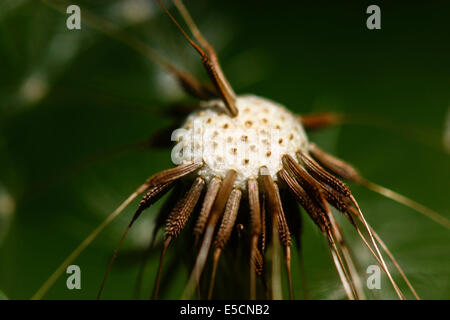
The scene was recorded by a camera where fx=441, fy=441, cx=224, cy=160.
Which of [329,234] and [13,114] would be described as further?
[13,114]

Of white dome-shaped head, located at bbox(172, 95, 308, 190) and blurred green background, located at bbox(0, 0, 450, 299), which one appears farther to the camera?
blurred green background, located at bbox(0, 0, 450, 299)

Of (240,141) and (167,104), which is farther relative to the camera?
(167,104)

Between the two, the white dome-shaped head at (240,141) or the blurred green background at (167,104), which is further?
the blurred green background at (167,104)

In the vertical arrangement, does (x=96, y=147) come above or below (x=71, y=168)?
above

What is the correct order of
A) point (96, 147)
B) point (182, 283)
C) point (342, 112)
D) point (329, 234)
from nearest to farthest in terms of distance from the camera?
1. point (329, 234)
2. point (182, 283)
3. point (96, 147)
4. point (342, 112)

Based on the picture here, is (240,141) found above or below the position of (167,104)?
below
